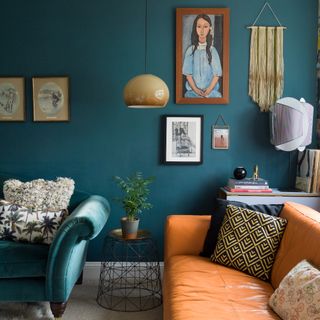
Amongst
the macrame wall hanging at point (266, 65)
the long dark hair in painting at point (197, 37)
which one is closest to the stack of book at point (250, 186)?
the macrame wall hanging at point (266, 65)

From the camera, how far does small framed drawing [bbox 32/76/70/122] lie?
363 centimetres

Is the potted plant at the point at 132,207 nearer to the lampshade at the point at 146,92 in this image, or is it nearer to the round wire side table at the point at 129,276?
the round wire side table at the point at 129,276

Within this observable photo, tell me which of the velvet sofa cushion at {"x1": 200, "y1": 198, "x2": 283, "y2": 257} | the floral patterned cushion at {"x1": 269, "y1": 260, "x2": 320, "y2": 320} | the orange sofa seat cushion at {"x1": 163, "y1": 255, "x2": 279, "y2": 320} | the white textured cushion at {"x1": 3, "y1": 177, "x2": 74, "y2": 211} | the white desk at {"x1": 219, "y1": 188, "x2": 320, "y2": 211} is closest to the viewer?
the floral patterned cushion at {"x1": 269, "y1": 260, "x2": 320, "y2": 320}

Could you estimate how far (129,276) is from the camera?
373 centimetres

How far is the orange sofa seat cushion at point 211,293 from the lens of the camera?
2025mm

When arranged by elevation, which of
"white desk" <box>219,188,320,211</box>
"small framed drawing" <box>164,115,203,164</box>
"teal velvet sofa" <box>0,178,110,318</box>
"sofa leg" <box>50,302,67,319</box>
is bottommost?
"sofa leg" <box>50,302,67,319</box>

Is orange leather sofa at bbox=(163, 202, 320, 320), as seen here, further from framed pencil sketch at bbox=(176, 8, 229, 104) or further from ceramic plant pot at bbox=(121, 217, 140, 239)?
framed pencil sketch at bbox=(176, 8, 229, 104)

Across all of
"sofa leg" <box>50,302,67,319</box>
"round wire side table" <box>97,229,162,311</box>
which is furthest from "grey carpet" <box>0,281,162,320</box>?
"sofa leg" <box>50,302,67,319</box>

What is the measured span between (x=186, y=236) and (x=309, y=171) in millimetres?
1158

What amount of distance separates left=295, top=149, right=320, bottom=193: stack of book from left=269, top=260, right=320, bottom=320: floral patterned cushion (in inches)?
55.3

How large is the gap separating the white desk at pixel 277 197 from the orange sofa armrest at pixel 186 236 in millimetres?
452

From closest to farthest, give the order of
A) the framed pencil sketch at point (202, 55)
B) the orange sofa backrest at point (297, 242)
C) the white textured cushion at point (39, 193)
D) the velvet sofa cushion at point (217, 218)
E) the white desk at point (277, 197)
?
the orange sofa backrest at point (297, 242)
the velvet sofa cushion at point (217, 218)
the white textured cushion at point (39, 193)
the white desk at point (277, 197)
the framed pencil sketch at point (202, 55)

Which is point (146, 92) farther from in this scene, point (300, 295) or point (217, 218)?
point (300, 295)

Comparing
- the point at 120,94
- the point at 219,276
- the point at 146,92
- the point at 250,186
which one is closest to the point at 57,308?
the point at 219,276
